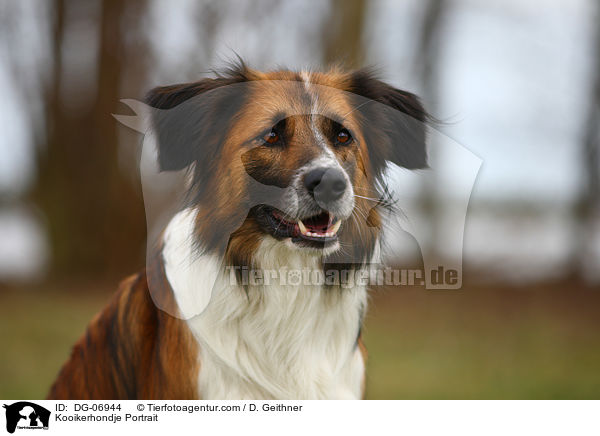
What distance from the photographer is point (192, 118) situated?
2.54 meters

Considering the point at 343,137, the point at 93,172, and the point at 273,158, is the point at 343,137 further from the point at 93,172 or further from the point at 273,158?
the point at 93,172

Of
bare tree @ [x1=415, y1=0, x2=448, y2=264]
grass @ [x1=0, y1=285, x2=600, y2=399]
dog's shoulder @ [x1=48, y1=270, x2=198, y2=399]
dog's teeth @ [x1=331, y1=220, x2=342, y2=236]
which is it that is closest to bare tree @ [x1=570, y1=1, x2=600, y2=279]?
grass @ [x1=0, y1=285, x2=600, y2=399]

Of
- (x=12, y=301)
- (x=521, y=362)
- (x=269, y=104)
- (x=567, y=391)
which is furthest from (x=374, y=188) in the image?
(x=12, y=301)

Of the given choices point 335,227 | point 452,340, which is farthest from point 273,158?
point 452,340

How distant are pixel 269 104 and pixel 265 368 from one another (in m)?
1.19

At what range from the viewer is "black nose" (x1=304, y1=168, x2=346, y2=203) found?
7.53ft

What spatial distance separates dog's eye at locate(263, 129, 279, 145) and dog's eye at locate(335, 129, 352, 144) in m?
0.28

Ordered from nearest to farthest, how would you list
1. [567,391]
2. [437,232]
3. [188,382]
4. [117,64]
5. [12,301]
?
[188,382] < [437,232] < [567,391] < [117,64] < [12,301]

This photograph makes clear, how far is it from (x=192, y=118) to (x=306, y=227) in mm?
710

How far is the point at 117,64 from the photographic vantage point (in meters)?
4.05

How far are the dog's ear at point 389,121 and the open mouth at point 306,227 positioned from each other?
0.46 meters
